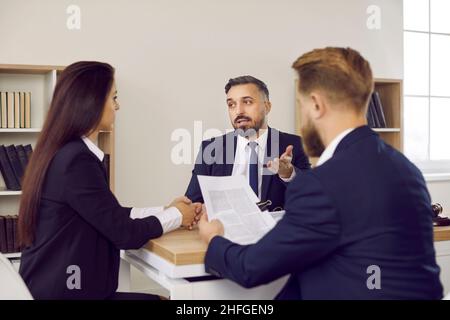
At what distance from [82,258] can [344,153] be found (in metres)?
0.92

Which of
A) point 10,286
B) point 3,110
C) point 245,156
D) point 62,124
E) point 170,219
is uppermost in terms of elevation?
point 3,110

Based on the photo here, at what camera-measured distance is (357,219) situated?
1342 mm

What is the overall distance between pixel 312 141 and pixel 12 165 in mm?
2517

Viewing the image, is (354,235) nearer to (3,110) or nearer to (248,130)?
(248,130)

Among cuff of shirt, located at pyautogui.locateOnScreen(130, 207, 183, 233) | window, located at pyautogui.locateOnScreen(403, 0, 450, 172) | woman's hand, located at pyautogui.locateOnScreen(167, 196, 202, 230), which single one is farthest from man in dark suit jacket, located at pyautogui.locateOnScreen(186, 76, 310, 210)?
window, located at pyautogui.locateOnScreen(403, 0, 450, 172)

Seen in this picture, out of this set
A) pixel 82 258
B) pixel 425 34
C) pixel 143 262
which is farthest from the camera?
pixel 425 34

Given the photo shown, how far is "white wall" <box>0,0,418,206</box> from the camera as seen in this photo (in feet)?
12.9

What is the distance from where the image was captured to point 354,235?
53.1 inches

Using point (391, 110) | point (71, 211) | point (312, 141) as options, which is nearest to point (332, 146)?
point (312, 141)

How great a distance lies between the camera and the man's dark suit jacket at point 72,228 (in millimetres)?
1827

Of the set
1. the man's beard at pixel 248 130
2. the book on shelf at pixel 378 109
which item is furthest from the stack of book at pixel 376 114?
the man's beard at pixel 248 130

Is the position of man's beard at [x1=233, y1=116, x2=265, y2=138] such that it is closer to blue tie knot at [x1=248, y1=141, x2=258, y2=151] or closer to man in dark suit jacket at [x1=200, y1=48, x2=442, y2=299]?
blue tie knot at [x1=248, y1=141, x2=258, y2=151]

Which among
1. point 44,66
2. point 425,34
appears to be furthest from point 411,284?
point 425,34
